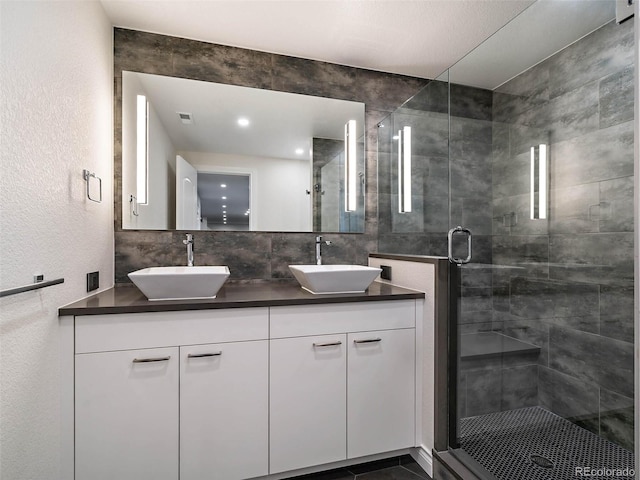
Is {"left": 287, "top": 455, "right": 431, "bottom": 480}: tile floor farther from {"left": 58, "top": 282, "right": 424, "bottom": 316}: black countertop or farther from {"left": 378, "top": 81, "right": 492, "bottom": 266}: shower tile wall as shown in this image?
{"left": 378, "top": 81, "right": 492, "bottom": 266}: shower tile wall

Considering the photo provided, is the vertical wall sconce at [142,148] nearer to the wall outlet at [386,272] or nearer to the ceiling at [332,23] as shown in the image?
the ceiling at [332,23]

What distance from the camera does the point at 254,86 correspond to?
2.21 meters

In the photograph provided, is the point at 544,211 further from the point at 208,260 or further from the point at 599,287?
the point at 208,260

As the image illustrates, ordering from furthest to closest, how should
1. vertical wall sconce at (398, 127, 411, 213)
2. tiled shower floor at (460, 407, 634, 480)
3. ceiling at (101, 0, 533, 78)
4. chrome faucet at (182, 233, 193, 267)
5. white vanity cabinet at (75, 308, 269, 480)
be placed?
vertical wall sconce at (398, 127, 411, 213), chrome faucet at (182, 233, 193, 267), ceiling at (101, 0, 533, 78), white vanity cabinet at (75, 308, 269, 480), tiled shower floor at (460, 407, 634, 480)

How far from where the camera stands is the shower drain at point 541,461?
1362 millimetres

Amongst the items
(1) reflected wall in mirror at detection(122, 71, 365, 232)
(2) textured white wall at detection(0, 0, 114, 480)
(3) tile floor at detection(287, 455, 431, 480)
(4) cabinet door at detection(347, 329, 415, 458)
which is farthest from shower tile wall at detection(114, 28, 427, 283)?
(3) tile floor at detection(287, 455, 431, 480)

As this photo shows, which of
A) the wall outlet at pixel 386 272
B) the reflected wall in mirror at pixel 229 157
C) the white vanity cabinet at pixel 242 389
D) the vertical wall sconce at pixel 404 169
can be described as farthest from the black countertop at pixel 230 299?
the vertical wall sconce at pixel 404 169

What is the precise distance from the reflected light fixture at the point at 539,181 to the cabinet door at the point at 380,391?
0.85 m

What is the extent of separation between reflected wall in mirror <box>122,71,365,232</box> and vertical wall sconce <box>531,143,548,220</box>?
1.21 m

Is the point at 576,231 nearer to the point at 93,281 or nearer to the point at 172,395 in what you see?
the point at 172,395

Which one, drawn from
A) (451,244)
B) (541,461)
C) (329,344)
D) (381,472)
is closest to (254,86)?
(451,244)

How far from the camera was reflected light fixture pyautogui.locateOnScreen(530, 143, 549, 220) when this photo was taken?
1352 mm

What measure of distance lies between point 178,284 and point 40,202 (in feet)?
1.91

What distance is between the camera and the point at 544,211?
1.36 m
